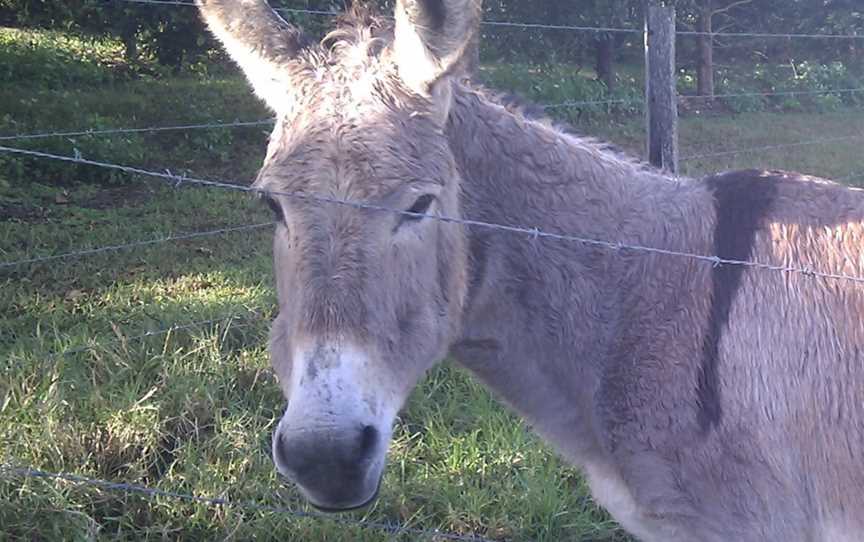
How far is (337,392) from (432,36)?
1.00m

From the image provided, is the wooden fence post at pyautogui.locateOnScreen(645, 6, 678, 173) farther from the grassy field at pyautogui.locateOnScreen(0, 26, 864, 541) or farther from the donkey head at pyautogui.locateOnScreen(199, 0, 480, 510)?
the donkey head at pyautogui.locateOnScreen(199, 0, 480, 510)

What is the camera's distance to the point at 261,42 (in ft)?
8.35

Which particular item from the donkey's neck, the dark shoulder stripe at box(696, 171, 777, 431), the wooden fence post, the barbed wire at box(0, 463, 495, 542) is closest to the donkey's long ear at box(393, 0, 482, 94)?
the donkey's neck

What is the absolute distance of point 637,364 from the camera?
2.49m

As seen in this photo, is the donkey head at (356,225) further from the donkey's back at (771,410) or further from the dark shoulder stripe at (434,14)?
the donkey's back at (771,410)

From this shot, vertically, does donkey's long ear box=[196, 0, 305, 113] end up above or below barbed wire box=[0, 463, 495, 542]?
above

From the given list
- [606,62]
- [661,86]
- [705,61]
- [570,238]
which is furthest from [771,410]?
[705,61]

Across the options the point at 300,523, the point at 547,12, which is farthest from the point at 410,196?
the point at 547,12

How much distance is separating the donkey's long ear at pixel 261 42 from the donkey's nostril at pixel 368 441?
3.29ft

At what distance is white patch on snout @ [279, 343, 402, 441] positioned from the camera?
6.31 ft

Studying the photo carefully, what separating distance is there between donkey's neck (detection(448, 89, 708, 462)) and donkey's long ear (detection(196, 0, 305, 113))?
20.0 inches

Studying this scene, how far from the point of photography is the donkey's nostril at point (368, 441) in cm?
194

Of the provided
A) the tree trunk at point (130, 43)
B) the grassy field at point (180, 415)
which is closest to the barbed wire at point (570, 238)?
the grassy field at point (180, 415)

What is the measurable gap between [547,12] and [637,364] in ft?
37.7
